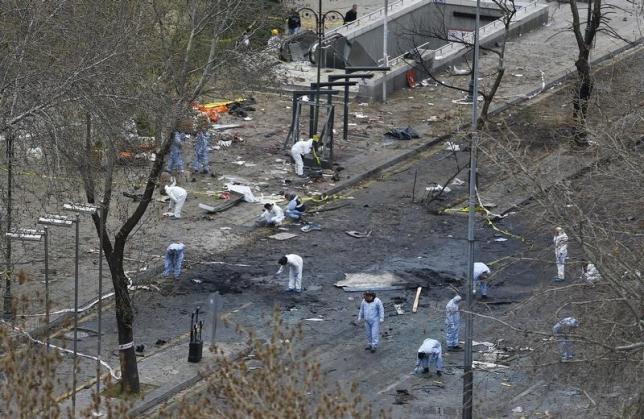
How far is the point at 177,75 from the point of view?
75.8 ft

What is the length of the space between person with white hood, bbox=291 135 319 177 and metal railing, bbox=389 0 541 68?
22.5 feet

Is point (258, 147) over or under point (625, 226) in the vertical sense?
under

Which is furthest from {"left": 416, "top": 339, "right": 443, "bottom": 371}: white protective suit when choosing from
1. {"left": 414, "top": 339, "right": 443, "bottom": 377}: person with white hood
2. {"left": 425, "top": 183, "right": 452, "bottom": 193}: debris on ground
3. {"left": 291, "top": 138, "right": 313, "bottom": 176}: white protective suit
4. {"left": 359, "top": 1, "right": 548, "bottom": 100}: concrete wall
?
{"left": 359, "top": 1, "right": 548, "bottom": 100}: concrete wall

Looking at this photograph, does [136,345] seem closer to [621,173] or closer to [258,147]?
[621,173]

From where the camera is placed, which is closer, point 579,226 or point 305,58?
point 579,226

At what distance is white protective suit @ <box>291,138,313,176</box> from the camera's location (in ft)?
105

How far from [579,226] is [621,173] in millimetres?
3232

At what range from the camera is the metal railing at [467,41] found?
39.6 m

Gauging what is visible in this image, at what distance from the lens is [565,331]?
1712 centimetres

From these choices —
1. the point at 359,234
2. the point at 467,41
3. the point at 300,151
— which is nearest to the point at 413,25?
the point at 467,41

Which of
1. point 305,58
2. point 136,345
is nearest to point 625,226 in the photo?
point 136,345

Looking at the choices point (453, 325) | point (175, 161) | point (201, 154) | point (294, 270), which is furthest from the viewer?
point (201, 154)

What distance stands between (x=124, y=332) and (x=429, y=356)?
4592 millimetres

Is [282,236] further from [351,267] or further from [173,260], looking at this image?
[173,260]
